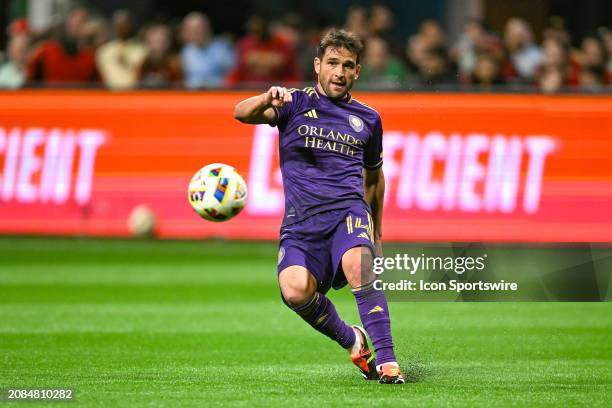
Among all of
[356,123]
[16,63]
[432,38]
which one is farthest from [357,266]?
[16,63]

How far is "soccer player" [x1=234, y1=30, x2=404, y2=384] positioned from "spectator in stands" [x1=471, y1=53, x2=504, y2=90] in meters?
10.5

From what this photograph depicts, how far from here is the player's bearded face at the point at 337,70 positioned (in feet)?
27.2

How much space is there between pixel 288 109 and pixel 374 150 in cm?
68

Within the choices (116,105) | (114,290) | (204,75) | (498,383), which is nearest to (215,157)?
(116,105)

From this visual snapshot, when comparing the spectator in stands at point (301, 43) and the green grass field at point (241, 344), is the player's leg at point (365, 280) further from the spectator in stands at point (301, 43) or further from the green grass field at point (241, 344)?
the spectator in stands at point (301, 43)

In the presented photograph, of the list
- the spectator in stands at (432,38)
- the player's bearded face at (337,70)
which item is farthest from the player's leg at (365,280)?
the spectator in stands at (432,38)

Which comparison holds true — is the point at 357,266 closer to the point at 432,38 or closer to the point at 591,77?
the point at 432,38

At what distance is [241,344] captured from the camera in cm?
1052

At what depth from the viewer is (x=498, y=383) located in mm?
8375

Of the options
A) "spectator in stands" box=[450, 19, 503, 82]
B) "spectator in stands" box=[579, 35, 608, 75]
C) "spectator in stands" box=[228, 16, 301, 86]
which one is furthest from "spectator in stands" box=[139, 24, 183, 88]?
"spectator in stands" box=[579, 35, 608, 75]

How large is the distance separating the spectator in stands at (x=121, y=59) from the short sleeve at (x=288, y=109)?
1298 cm

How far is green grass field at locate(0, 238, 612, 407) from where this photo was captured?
794 cm

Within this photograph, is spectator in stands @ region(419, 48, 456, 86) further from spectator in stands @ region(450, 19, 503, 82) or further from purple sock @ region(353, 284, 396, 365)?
purple sock @ region(353, 284, 396, 365)

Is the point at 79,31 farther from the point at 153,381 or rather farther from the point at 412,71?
the point at 153,381
